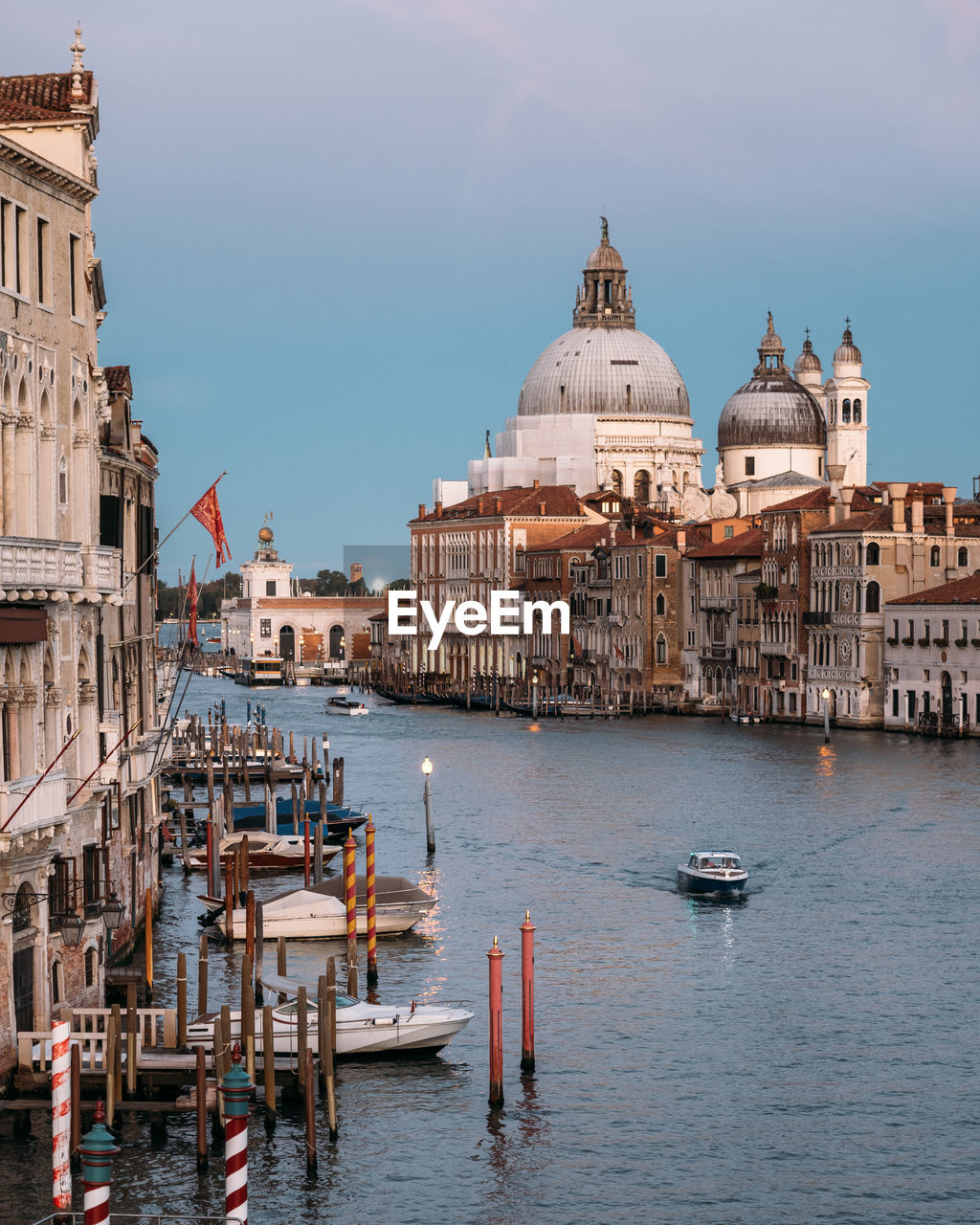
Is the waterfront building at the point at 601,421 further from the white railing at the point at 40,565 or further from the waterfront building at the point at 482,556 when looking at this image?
the white railing at the point at 40,565

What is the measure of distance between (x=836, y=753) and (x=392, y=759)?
12.2 meters

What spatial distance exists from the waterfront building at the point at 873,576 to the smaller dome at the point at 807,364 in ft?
138

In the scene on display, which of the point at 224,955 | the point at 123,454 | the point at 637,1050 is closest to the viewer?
the point at 637,1050

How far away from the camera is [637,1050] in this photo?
23656 mm

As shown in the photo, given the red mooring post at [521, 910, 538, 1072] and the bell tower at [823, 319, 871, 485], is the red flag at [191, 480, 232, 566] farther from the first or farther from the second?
the bell tower at [823, 319, 871, 485]

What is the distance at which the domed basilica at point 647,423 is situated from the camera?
110875mm

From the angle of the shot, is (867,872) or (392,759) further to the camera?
(392,759)

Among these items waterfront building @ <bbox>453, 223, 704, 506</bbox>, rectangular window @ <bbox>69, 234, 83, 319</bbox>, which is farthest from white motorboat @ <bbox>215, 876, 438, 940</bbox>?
waterfront building @ <bbox>453, 223, 704, 506</bbox>

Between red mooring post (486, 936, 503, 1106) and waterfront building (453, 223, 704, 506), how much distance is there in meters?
98.3

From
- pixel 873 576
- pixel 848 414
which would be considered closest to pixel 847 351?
pixel 848 414

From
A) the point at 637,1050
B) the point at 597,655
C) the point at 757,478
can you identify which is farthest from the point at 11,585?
the point at 757,478

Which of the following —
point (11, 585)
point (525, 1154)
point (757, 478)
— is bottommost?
point (525, 1154)

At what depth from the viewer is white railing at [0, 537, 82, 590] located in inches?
691

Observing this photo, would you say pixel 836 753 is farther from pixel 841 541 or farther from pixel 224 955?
pixel 224 955
